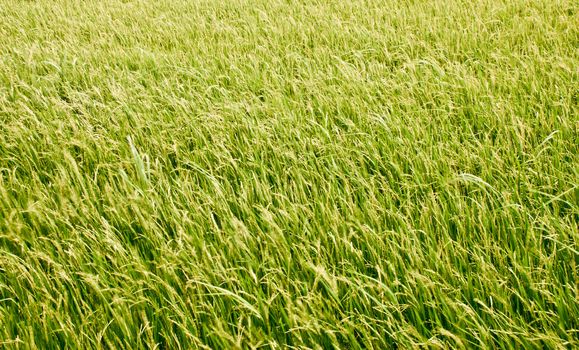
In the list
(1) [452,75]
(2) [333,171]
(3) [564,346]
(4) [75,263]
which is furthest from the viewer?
(1) [452,75]

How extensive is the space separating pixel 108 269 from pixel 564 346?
1.06 metres

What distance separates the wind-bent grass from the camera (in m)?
0.97

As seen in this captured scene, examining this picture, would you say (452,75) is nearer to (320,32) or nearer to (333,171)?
(333,171)

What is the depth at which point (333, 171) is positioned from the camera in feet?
4.71

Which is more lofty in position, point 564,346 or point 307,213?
point 307,213

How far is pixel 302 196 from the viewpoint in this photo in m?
1.35

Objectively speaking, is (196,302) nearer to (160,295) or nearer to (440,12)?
(160,295)

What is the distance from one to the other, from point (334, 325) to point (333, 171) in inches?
23.2

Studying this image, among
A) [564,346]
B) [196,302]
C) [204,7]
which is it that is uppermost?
[204,7]

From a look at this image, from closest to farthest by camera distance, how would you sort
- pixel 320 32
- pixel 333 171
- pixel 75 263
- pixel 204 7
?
1. pixel 75 263
2. pixel 333 171
3. pixel 320 32
4. pixel 204 7

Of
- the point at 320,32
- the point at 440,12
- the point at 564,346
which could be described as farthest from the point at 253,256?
the point at 440,12

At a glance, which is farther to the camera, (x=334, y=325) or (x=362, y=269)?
(x=362, y=269)

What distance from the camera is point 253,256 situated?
1116 mm

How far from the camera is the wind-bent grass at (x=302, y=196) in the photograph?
3.17 ft
